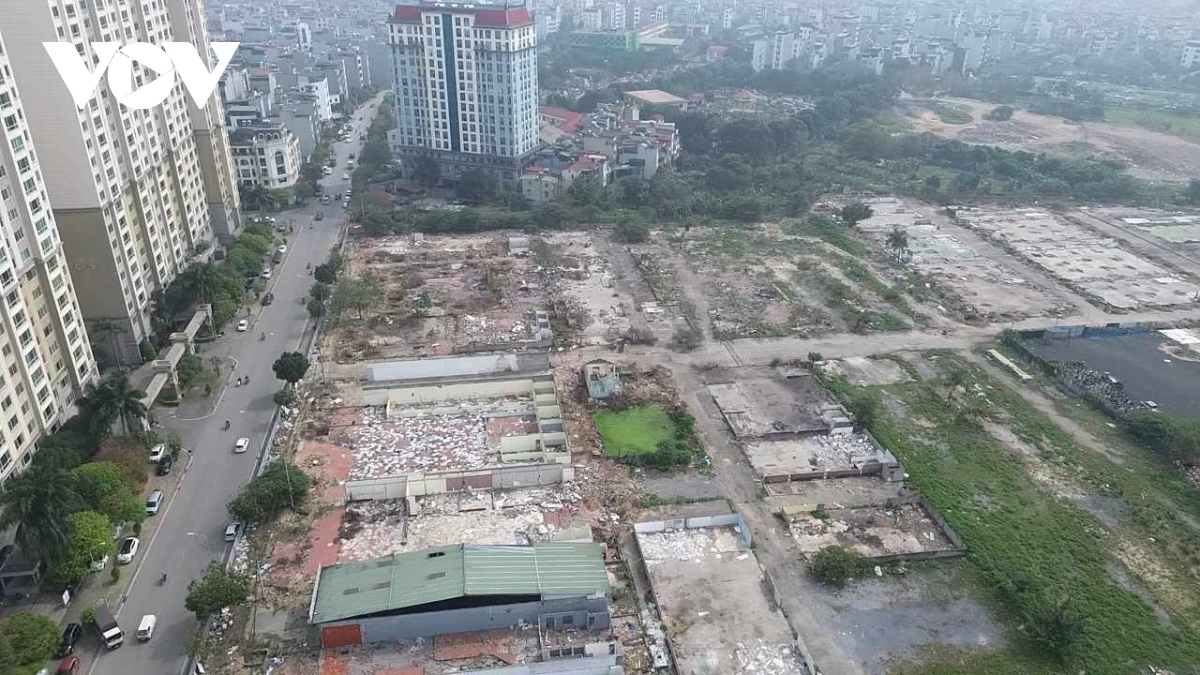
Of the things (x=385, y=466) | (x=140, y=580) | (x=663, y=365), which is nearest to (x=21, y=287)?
(x=140, y=580)

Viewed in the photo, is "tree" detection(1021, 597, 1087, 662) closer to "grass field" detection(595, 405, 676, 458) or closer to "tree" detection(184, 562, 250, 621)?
"grass field" detection(595, 405, 676, 458)

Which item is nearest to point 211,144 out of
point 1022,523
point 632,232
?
point 632,232

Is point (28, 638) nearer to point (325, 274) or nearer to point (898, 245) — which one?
point (325, 274)

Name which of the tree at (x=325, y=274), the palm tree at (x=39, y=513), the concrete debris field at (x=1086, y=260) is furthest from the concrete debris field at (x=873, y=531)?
the tree at (x=325, y=274)

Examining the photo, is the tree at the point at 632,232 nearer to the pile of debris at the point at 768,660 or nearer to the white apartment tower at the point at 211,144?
the white apartment tower at the point at 211,144

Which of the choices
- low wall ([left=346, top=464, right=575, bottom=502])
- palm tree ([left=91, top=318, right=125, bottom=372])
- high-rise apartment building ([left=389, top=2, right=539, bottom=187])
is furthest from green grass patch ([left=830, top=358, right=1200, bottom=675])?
high-rise apartment building ([left=389, top=2, right=539, bottom=187])

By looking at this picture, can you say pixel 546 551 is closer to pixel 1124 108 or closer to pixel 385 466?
pixel 385 466

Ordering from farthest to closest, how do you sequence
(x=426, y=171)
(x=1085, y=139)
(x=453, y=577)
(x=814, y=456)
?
(x=1085, y=139) → (x=426, y=171) → (x=814, y=456) → (x=453, y=577)
